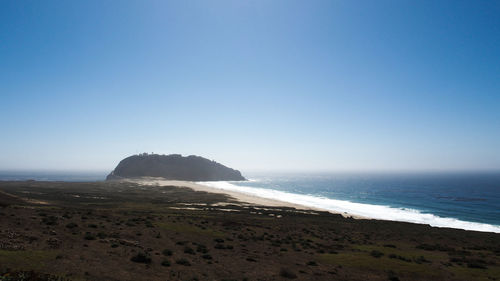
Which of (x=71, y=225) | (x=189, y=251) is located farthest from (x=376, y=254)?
(x=71, y=225)

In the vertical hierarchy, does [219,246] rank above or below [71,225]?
below

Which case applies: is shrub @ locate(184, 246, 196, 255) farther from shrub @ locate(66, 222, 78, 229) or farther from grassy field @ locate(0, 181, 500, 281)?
shrub @ locate(66, 222, 78, 229)

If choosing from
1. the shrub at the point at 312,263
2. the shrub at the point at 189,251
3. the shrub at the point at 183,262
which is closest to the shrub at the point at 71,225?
the shrub at the point at 189,251

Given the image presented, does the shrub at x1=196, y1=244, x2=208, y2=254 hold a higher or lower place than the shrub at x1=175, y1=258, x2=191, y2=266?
lower

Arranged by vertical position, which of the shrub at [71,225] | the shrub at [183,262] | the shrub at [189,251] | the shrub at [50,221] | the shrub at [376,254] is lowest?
the shrub at [376,254]

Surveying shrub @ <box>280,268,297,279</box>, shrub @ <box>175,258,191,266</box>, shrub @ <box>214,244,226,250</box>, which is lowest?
shrub @ <box>214,244,226,250</box>

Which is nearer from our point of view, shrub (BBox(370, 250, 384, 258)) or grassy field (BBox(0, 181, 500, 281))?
grassy field (BBox(0, 181, 500, 281))

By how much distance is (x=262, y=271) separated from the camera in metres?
21.9

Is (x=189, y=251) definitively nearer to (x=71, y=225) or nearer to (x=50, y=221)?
(x=71, y=225)

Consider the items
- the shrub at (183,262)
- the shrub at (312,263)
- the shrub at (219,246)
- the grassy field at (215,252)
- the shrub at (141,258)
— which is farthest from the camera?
the shrub at (219,246)

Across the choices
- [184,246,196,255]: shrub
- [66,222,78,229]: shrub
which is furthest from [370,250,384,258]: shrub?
[66,222,78,229]: shrub

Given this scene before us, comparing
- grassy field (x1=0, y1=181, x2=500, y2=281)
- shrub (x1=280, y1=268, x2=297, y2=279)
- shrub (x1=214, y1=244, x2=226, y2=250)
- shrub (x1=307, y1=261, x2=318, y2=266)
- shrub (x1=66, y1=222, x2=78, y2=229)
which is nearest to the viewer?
grassy field (x1=0, y1=181, x2=500, y2=281)

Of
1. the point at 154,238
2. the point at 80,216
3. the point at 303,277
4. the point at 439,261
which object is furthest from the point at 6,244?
the point at 439,261

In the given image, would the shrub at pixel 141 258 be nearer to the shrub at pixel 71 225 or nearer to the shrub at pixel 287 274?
the shrub at pixel 287 274
